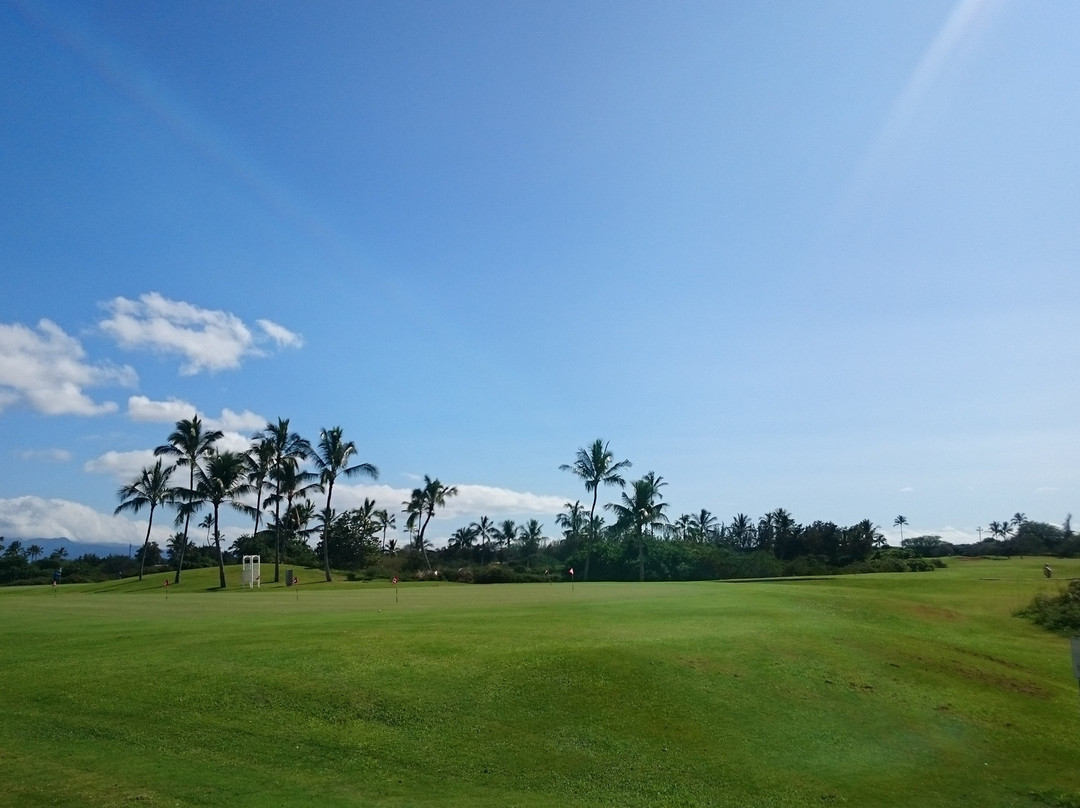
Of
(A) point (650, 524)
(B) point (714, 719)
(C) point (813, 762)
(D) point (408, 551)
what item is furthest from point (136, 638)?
(D) point (408, 551)

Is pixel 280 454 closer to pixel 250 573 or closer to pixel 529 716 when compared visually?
pixel 250 573

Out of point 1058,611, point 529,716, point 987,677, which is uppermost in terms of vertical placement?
point 1058,611

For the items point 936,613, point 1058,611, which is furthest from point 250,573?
point 1058,611

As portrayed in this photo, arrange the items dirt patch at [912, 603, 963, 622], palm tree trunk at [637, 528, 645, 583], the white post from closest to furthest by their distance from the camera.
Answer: dirt patch at [912, 603, 963, 622], the white post, palm tree trunk at [637, 528, 645, 583]

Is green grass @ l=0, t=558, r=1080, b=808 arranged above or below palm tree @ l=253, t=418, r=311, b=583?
below

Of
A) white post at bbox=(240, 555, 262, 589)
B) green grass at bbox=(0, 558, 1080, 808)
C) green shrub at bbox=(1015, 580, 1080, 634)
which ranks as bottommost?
green grass at bbox=(0, 558, 1080, 808)

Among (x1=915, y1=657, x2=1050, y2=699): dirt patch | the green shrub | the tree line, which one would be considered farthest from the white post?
(x1=915, y1=657, x2=1050, y2=699): dirt patch

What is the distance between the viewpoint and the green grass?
1280 cm

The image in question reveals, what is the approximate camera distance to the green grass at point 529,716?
12797 mm

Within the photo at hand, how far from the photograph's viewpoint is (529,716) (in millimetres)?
15477

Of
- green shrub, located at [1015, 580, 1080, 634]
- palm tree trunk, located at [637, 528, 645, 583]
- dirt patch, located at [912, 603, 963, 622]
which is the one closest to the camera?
green shrub, located at [1015, 580, 1080, 634]

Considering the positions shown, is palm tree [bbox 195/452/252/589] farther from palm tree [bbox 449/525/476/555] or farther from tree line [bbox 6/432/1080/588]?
palm tree [bbox 449/525/476/555]

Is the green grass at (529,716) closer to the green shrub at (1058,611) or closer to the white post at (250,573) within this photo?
the green shrub at (1058,611)

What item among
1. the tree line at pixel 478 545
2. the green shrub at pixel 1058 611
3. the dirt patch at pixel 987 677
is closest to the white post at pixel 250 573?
the tree line at pixel 478 545
